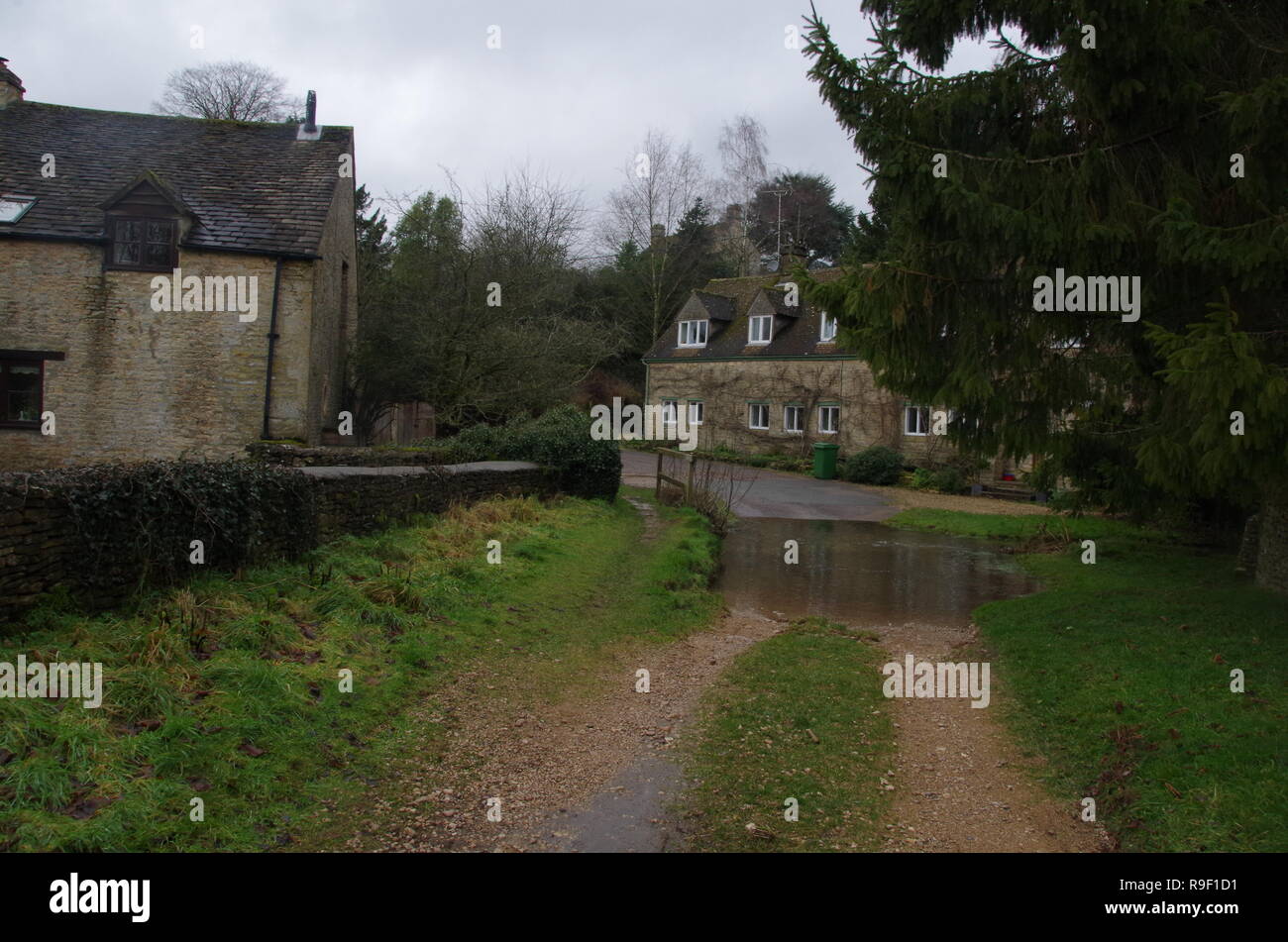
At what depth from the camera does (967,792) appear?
5.82m

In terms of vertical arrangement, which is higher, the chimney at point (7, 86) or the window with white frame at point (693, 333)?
the chimney at point (7, 86)

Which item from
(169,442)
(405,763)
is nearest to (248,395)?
(169,442)

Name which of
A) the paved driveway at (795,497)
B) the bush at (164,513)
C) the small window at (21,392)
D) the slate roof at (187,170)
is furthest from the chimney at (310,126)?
the bush at (164,513)

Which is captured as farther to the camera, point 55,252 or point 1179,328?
point 55,252

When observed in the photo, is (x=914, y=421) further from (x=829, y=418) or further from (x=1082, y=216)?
(x=1082, y=216)

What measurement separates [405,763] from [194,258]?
57.4 ft

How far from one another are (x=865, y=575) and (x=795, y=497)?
11447 mm

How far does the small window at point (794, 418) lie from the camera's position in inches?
1404

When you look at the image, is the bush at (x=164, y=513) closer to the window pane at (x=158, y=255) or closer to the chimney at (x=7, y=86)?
the window pane at (x=158, y=255)

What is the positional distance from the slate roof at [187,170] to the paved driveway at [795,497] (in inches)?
479
